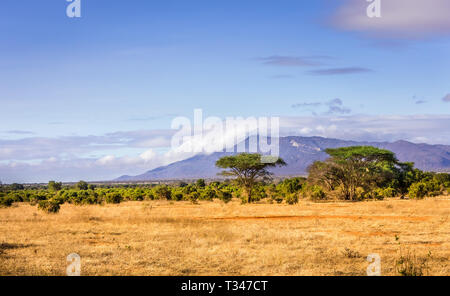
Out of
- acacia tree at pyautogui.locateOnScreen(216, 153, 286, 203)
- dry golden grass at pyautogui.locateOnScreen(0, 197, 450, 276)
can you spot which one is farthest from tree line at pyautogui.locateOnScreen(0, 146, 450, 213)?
dry golden grass at pyautogui.locateOnScreen(0, 197, 450, 276)

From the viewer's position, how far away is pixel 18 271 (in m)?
12.5

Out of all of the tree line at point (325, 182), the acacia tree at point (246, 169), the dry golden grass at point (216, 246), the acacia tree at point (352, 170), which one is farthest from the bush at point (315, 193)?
the dry golden grass at point (216, 246)

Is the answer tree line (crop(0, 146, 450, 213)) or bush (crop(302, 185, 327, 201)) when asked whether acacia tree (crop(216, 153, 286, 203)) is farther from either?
bush (crop(302, 185, 327, 201))

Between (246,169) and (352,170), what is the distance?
11842mm

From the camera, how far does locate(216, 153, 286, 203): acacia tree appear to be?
4931 cm

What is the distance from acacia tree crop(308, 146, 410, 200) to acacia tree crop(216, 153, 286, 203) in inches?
291

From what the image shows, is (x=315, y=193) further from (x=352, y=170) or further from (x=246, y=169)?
(x=246, y=169)

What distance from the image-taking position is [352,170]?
51.2m

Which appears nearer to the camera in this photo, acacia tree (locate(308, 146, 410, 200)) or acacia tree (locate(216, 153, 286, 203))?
acacia tree (locate(216, 153, 286, 203))

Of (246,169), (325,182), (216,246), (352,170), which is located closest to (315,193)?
(325,182)

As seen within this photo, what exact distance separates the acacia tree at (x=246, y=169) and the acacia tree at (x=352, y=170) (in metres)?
7.39
